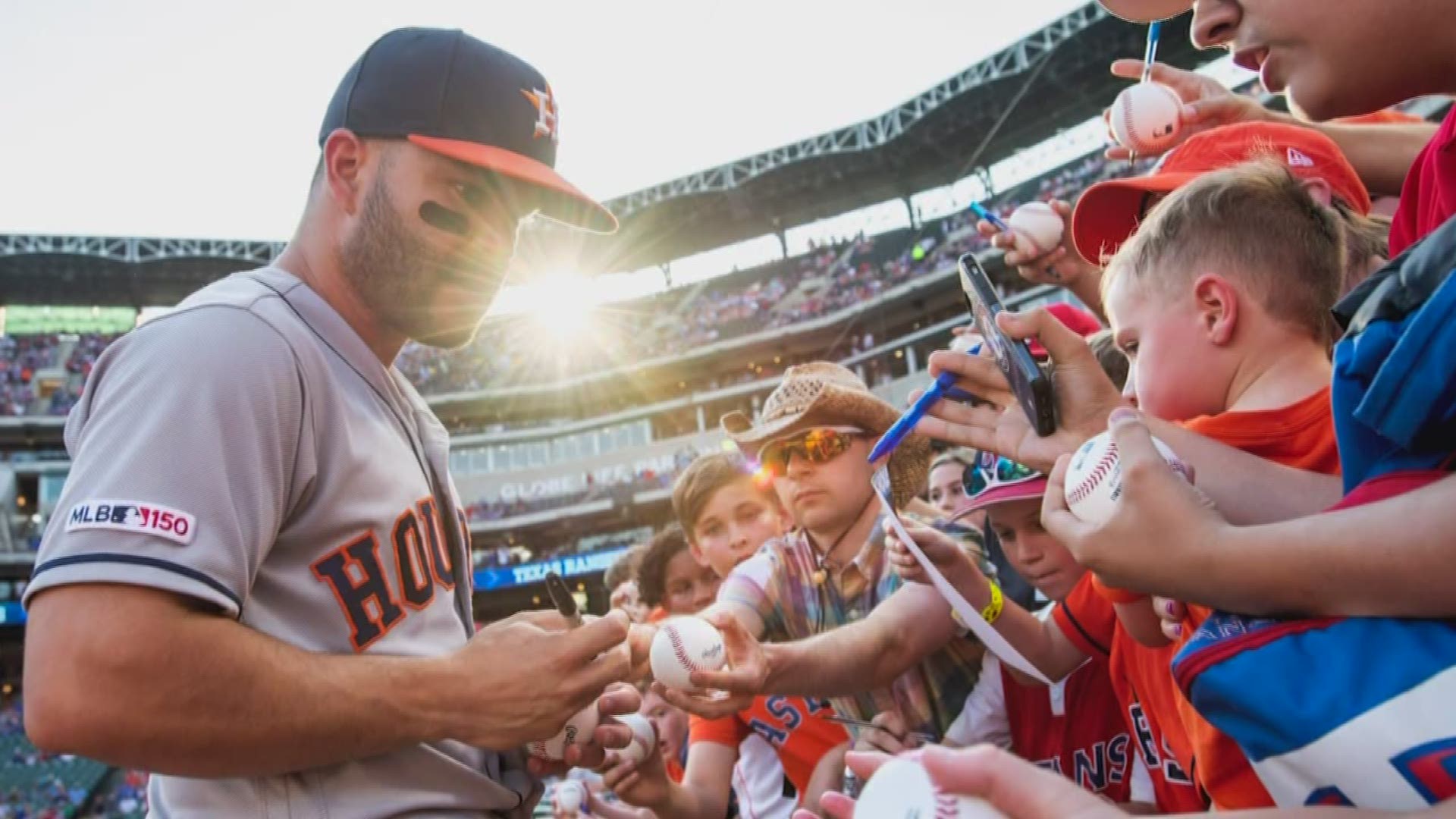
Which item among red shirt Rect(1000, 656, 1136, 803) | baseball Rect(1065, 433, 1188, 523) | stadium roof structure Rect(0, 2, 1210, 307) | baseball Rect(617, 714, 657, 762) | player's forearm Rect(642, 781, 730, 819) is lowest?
stadium roof structure Rect(0, 2, 1210, 307)

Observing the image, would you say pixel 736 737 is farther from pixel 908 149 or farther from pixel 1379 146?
pixel 908 149

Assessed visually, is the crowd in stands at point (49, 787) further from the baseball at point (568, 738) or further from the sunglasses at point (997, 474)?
the sunglasses at point (997, 474)

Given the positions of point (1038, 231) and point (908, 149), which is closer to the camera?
point (1038, 231)

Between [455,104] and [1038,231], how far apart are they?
181 cm

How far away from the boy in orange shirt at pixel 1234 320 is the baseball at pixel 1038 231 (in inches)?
36.6

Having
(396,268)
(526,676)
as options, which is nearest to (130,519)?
(526,676)

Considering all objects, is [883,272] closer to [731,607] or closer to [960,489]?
[960,489]

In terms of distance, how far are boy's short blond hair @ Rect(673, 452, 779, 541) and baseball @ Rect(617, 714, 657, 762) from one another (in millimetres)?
1548

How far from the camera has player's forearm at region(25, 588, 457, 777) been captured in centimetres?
162

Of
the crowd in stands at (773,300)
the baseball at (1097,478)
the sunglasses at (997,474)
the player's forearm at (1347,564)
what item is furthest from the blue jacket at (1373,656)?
the crowd in stands at (773,300)

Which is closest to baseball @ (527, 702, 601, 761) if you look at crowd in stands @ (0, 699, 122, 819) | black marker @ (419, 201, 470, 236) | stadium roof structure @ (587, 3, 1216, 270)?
black marker @ (419, 201, 470, 236)

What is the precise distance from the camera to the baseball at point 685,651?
247 cm

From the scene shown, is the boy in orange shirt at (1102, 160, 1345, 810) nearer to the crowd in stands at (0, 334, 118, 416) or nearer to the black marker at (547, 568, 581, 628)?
the black marker at (547, 568, 581, 628)

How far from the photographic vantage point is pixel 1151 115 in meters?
3.01
